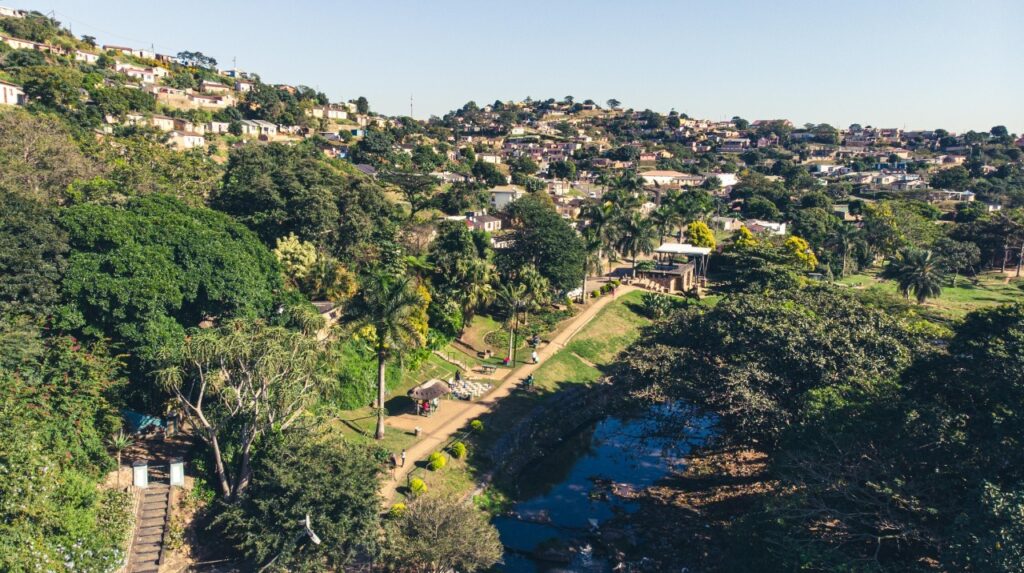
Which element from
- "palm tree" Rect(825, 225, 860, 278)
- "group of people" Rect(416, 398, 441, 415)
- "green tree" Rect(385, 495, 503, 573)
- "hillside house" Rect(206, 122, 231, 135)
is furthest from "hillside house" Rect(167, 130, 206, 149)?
"palm tree" Rect(825, 225, 860, 278)

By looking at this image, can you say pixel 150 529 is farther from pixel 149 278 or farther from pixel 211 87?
pixel 211 87

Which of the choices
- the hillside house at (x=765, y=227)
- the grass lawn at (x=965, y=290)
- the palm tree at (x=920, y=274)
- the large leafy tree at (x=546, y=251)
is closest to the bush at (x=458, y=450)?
the large leafy tree at (x=546, y=251)

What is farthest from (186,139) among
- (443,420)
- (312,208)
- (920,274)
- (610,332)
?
(920,274)

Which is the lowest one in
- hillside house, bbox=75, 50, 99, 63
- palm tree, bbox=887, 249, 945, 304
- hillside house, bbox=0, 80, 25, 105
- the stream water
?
the stream water

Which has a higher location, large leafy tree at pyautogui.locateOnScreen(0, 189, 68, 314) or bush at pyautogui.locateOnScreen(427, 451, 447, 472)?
large leafy tree at pyautogui.locateOnScreen(0, 189, 68, 314)

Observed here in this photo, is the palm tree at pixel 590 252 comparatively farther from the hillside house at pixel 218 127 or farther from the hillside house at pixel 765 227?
the hillside house at pixel 218 127

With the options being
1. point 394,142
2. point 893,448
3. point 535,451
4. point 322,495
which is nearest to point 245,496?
point 322,495

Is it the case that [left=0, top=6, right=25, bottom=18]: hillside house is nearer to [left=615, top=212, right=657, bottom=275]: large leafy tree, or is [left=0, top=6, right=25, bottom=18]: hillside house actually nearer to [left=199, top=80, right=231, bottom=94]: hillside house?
[left=199, top=80, right=231, bottom=94]: hillside house

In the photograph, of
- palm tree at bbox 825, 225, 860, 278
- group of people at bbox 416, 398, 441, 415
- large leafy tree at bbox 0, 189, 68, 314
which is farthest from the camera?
palm tree at bbox 825, 225, 860, 278
